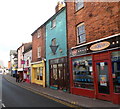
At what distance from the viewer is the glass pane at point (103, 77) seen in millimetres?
9834

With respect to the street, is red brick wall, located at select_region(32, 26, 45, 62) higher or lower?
higher

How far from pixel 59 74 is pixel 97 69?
6.11 meters

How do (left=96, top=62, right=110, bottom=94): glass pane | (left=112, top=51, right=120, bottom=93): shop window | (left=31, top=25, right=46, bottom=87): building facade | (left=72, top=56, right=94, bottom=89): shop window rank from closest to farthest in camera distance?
(left=112, top=51, right=120, bottom=93): shop window < (left=96, top=62, right=110, bottom=94): glass pane < (left=72, top=56, right=94, bottom=89): shop window < (left=31, top=25, right=46, bottom=87): building facade

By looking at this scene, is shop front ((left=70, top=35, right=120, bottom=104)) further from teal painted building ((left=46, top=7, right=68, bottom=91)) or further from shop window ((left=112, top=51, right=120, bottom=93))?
teal painted building ((left=46, top=7, right=68, bottom=91))

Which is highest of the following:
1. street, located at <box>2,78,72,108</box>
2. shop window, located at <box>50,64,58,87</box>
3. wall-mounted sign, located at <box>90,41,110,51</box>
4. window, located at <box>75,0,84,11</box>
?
window, located at <box>75,0,84,11</box>

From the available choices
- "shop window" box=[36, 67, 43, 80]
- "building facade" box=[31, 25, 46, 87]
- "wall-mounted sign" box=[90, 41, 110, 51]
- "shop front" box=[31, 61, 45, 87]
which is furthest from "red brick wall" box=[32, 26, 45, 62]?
"wall-mounted sign" box=[90, 41, 110, 51]

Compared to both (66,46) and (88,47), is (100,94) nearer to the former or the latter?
(88,47)

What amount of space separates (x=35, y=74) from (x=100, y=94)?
52.2 ft

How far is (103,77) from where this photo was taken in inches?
398

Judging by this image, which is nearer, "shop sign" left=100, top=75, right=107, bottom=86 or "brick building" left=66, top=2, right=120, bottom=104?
"brick building" left=66, top=2, right=120, bottom=104

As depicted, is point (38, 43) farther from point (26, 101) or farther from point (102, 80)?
point (102, 80)

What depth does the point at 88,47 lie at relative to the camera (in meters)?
11.3

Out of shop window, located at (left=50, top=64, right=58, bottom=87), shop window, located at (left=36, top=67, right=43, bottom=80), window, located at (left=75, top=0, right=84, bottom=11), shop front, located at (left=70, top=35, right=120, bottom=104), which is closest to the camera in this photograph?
shop front, located at (left=70, top=35, right=120, bottom=104)

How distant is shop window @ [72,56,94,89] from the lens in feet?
37.4
